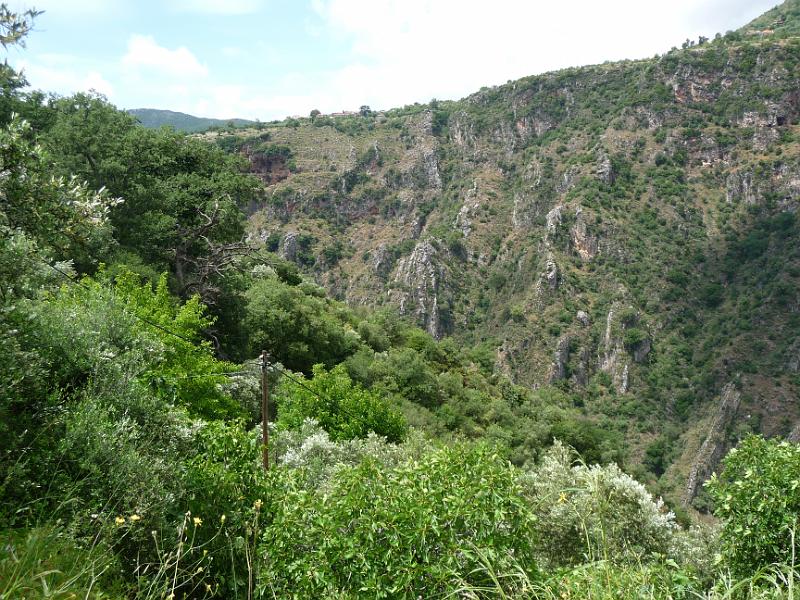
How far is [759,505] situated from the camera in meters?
8.68

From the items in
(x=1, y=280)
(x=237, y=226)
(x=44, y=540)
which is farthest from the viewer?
(x=237, y=226)

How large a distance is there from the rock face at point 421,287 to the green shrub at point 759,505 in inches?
3823

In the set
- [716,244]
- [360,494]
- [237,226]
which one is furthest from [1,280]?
[716,244]

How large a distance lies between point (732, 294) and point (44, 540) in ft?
363

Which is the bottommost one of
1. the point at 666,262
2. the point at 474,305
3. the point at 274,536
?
the point at 474,305

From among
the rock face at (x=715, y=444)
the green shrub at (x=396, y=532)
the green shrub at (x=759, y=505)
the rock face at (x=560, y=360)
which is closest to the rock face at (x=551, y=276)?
the rock face at (x=560, y=360)

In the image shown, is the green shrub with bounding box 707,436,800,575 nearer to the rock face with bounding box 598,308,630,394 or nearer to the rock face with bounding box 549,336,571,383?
the rock face with bounding box 549,336,571,383

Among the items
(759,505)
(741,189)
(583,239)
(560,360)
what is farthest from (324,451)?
(741,189)

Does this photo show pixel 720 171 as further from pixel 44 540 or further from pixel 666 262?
pixel 44 540

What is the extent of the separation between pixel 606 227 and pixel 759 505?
107m

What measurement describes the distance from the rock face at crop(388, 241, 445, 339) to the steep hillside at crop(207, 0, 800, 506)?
42cm

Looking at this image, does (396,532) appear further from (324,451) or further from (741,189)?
(741,189)

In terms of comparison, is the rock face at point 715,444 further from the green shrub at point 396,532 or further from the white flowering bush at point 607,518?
the green shrub at point 396,532

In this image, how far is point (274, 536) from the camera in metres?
6.93
